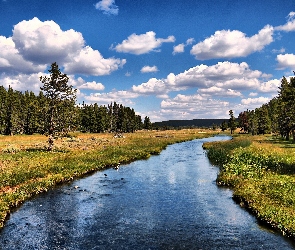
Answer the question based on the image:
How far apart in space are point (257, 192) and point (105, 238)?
46.9 feet

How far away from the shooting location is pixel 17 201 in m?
24.1

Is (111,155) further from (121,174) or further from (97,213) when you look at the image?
(97,213)

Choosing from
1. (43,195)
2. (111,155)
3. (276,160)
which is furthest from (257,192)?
(111,155)

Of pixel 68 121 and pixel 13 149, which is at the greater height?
pixel 68 121

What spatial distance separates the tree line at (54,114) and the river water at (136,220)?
20614 mm

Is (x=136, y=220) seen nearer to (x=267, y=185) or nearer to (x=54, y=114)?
(x=267, y=185)

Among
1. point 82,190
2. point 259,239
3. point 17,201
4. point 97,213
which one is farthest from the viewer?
point 82,190

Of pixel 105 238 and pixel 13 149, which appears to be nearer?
pixel 105 238

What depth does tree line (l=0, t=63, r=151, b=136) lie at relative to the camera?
49800mm

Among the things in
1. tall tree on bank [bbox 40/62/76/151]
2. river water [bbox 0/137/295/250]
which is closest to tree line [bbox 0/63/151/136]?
tall tree on bank [bbox 40/62/76/151]

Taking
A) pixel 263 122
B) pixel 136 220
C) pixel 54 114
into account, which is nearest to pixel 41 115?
pixel 54 114

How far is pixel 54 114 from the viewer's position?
50625 millimetres

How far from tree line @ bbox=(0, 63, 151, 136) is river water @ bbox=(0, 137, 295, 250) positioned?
20614 mm

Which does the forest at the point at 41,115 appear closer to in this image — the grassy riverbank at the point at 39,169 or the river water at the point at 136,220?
the grassy riverbank at the point at 39,169
